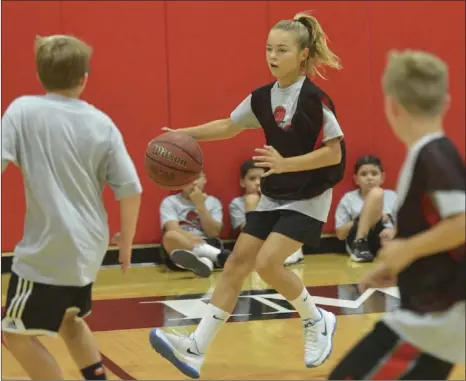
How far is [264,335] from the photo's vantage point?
16.5 feet

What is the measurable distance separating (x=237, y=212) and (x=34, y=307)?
484 centimetres

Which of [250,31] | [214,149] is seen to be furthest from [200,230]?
[250,31]

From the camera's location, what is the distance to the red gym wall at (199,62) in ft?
25.6

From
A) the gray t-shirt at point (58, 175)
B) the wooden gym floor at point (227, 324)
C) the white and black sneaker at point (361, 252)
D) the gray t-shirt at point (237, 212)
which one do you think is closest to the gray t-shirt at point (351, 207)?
the white and black sneaker at point (361, 252)

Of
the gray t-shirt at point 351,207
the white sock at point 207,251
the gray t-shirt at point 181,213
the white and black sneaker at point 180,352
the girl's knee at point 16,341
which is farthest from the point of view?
the gray t-shirt at point 351,207

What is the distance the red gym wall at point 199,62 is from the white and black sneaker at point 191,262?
1.04m

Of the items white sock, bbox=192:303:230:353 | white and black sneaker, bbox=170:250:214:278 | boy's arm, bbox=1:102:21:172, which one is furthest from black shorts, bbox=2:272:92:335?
white and black sneaker, bbox=170:250:214:278

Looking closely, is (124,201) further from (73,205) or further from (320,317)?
(320,317)

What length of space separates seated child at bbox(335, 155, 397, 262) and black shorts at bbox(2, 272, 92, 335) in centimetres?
479

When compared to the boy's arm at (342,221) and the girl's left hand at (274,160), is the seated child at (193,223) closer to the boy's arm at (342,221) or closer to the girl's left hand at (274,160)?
the boy's arm at (342,221)

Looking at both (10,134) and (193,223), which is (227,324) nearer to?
(10,134)

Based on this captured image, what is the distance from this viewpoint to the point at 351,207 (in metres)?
8.28

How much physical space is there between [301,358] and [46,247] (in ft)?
5.89

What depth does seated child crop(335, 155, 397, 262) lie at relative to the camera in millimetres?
7914
